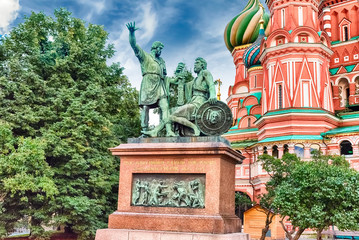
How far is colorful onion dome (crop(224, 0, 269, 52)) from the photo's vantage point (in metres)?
43.5

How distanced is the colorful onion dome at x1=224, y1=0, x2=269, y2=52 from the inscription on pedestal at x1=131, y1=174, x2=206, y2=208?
35514mm

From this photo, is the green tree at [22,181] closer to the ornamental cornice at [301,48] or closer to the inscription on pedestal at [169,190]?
the inscription on pedestal at [169,190]

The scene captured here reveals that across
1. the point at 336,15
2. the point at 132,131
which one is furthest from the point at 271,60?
the point at 132,131

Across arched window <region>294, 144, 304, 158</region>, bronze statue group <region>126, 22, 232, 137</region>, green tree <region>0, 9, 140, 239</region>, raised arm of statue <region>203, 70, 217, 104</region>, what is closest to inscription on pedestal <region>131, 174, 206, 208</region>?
bronze statue group <region>126, 22, 232, 137</region>

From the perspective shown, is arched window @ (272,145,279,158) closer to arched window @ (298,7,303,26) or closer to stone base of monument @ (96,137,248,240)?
arched window @ (298,7,303,26)

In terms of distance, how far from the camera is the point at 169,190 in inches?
386

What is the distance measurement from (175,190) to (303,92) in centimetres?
2174

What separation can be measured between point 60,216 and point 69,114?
4396 mm

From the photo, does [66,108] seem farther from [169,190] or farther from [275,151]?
[275,151]

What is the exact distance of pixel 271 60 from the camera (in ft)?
102

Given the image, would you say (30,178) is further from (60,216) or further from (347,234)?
(347,234)

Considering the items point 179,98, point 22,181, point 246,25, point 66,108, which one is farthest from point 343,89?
point 179,98

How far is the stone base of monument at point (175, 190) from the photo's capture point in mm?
9312

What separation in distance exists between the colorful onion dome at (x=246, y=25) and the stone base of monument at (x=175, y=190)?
35.1 metres
